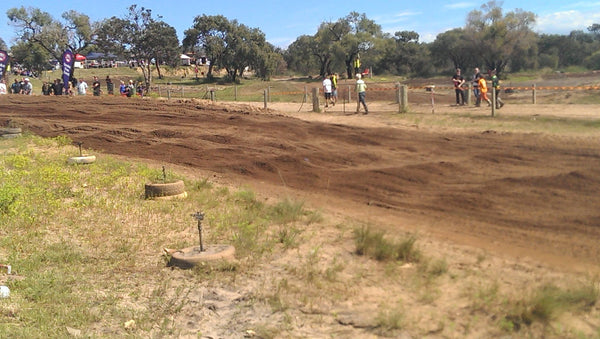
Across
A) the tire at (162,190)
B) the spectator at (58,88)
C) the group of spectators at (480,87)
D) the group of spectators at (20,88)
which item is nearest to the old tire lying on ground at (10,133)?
the tire at (162,190)

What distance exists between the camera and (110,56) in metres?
77.2

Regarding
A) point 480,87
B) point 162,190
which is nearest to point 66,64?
point 480,87

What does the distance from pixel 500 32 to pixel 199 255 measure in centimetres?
6172

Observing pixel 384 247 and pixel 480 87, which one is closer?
pixel 384 247

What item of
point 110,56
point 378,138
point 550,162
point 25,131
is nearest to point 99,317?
point 550,162

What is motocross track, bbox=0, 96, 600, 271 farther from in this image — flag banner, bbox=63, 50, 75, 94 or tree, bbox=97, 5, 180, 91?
tree, bbox=97, 5, 180, 91

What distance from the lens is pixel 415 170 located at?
12406 mm

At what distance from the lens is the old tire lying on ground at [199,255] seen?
7.38 m

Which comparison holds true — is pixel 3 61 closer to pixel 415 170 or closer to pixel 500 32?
pixel 415 170

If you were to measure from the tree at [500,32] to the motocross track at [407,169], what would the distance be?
1782 inches

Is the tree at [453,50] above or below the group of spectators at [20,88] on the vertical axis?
above

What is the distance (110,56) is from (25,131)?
58.4m

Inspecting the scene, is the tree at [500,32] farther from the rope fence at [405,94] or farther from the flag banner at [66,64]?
the flag banner at [66,64]

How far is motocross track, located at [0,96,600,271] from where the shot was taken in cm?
836
